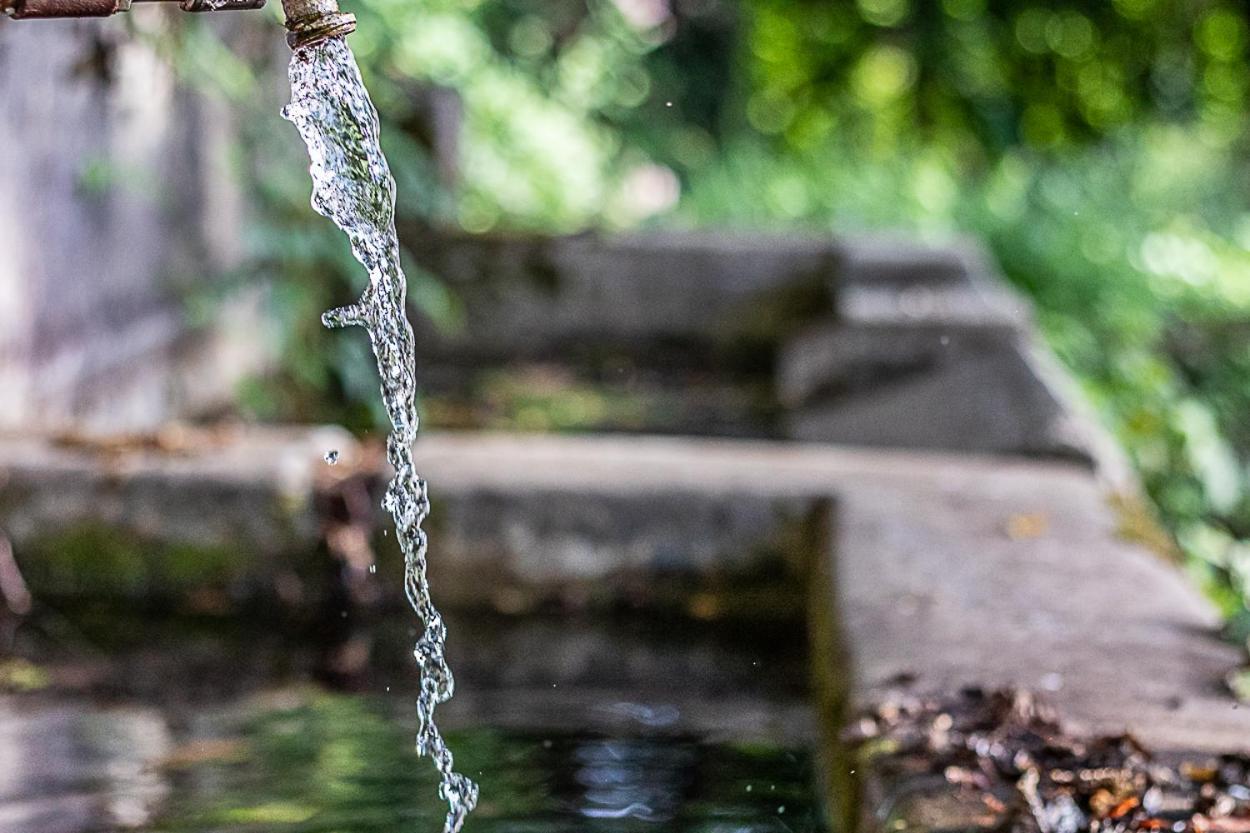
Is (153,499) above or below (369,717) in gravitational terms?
above

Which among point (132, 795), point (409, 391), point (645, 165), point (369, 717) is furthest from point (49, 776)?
point (645, 165)

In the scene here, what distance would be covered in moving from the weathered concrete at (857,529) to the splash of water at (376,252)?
530 millimetres

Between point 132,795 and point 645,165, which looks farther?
point 645,165

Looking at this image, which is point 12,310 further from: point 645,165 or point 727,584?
point 645,165

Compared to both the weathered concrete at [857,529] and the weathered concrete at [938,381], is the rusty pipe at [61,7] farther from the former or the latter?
the weathered concrete at [938,381]

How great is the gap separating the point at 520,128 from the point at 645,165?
5.09 ft

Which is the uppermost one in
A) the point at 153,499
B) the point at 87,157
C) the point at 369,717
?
the point at 87,157

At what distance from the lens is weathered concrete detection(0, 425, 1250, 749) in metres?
1.98

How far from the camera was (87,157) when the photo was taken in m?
3.57

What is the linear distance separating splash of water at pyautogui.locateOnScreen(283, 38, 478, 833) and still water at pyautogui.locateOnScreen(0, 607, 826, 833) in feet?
0.33

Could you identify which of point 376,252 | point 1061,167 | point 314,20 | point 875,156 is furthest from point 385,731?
point 875,156

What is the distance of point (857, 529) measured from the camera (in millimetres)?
2539

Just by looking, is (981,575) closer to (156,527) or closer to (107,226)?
(156,527)

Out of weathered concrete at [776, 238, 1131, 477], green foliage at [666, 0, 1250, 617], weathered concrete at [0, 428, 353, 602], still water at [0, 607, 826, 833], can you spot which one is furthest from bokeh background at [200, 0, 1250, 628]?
still water at [0, 607, 826, 833]
